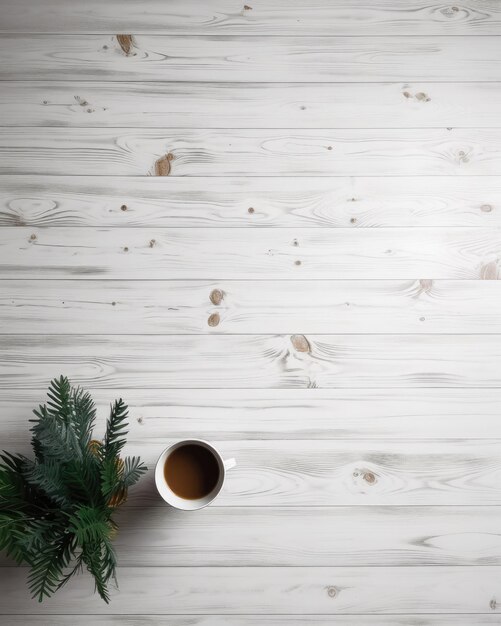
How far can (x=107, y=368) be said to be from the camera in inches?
46.0

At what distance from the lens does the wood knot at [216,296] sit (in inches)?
46.7

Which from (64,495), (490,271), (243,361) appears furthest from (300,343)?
(64,495)

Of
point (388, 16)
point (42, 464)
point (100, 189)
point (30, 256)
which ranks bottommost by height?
point (42, 464)

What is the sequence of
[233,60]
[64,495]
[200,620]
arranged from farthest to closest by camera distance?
[233,60]
[200,620]
[64,495]

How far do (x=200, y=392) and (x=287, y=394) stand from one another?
7.1 inches

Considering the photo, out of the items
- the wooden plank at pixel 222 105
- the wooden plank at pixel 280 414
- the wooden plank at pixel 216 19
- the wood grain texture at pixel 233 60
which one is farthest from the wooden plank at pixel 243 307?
the wooden plank at pixel 216 19

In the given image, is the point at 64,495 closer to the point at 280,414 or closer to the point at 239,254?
the point at 280,414

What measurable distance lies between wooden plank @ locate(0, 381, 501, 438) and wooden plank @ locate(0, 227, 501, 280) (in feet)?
0.80

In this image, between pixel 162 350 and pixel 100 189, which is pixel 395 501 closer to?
pixel 162 350

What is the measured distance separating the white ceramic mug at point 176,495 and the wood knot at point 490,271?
673 mm

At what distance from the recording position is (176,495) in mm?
1076

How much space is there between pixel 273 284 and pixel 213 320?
15cm

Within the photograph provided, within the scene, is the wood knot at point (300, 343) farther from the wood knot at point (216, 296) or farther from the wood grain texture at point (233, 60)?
the wood grain texture at point (233, 60)

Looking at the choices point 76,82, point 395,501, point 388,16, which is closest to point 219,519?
point 395,501
